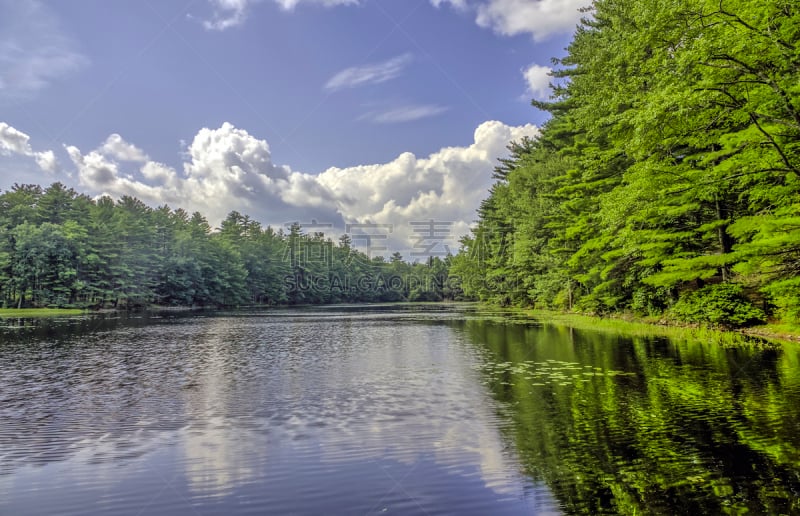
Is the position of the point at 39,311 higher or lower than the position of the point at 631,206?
lower

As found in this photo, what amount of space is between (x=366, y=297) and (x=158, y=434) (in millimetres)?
139685

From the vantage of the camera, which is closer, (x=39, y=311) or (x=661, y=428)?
(x=661, y=428)

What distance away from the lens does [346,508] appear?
6.28 metres

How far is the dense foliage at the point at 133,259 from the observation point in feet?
214

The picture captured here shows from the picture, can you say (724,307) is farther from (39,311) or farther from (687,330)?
(39,311)

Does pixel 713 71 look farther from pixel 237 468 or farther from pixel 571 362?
pixel 237 468

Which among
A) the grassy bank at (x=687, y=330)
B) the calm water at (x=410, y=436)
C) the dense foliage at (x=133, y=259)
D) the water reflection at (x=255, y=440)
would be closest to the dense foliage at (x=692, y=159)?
the grassy bank at (x=687, y=330)

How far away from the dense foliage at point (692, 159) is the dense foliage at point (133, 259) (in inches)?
2469

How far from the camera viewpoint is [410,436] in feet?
30.7

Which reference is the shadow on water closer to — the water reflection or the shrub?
the water reflection

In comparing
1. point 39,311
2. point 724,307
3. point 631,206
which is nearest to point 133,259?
point 39,311

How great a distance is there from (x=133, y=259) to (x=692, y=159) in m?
74.4

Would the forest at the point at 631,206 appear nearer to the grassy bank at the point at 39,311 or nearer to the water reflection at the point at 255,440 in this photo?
the grassy bank at the point at 39,311

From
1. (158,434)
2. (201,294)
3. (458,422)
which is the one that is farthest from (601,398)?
(201,294)
